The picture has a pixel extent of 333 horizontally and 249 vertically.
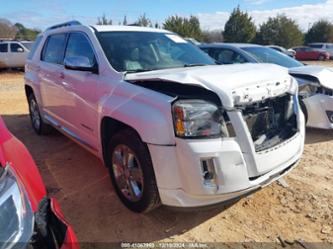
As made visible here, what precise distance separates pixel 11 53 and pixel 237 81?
19.0m

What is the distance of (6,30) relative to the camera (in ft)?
162

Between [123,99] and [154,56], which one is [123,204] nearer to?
[123,99]

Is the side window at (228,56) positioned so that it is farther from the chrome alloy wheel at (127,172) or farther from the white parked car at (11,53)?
the white parked car at (11,53)

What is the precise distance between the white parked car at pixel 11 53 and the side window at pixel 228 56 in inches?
583

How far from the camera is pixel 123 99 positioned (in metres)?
3.14

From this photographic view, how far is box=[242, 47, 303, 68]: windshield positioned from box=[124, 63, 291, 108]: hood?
3.85 meters

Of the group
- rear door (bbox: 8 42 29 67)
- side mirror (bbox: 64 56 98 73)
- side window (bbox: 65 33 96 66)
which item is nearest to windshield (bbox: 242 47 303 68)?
side window (bbox: 65 33 96 66)

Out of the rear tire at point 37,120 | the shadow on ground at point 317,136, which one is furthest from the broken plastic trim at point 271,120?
the rear tire at point 37,120

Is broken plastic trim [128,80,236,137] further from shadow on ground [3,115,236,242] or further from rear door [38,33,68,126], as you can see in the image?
rear door [38,33,68,126]

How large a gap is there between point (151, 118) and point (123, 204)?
45.4 inches

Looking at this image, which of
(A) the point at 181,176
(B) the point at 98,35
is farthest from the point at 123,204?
(B) the point at 98,35

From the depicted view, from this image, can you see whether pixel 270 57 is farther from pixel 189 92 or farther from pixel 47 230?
pixel 47 230

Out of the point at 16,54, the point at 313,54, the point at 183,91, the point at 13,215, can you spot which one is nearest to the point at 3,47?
the point at 16,54

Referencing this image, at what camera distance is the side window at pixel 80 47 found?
3821mm
